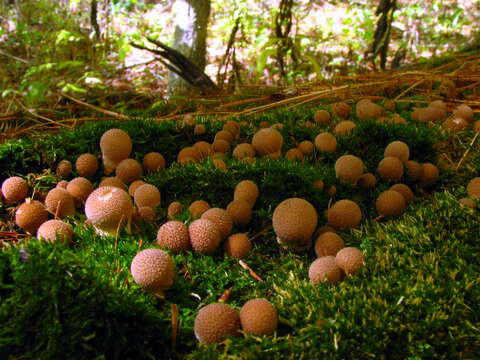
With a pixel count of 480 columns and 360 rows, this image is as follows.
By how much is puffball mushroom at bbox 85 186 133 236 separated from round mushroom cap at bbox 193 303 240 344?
67 cm

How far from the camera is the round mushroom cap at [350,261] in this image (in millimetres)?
1421

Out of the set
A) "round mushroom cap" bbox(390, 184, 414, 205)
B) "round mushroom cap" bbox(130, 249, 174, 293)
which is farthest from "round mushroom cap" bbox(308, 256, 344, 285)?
"round mushroom cap" bbox(390, 184, 414, 205)

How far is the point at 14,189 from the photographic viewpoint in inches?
81.1

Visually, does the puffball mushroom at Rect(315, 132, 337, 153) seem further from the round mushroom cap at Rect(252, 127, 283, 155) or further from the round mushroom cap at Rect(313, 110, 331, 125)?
the round mushroom cap at Rect(313, 110, 331, 125)

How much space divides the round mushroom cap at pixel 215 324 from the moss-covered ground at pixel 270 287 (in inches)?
1.4

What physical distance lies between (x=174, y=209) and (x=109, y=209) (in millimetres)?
317

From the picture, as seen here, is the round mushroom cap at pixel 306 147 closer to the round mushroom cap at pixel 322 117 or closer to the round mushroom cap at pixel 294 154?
the round mushroom cap at pixel 294 154

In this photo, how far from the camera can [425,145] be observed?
2303 millimetres

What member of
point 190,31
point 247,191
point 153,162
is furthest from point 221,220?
point 190,31

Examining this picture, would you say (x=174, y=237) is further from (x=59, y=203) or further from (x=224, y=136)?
(x=224, y=136)

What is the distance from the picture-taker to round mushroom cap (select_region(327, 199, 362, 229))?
5.70ft

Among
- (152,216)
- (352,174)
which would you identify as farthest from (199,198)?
(352,174)

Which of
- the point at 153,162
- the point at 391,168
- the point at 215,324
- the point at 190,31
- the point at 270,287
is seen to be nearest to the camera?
the point at 215,324

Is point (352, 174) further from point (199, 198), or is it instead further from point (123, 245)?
point (123, 245)
